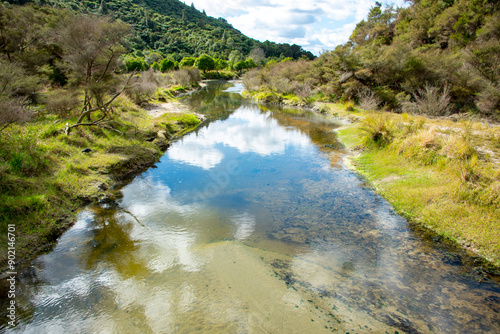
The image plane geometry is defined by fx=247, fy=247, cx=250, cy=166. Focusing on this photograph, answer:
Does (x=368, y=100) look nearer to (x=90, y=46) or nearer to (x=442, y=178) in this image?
(x=442, y=178)

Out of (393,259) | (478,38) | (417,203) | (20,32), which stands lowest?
(393,259)

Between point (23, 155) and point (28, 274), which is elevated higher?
point (23, 155)

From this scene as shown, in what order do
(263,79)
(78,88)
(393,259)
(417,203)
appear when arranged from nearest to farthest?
1. (393,259)
2. (417,203)
3. (78,88)
4. (263,79)

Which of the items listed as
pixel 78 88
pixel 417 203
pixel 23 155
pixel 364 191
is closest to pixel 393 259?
pixel 417 203

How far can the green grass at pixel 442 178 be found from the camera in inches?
281

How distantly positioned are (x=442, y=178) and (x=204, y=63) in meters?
80.2

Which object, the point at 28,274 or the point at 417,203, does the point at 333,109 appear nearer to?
the point at 417,203

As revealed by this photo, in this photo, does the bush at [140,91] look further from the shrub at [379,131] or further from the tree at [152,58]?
the tree at [152,58]

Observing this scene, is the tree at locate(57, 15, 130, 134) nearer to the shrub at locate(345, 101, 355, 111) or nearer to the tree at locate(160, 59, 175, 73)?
the shrub at locate(345, 101, 355, 111)

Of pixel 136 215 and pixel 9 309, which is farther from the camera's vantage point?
pixel 136 215

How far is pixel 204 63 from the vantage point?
7894 cm

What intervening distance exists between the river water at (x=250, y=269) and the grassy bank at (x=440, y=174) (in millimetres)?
740

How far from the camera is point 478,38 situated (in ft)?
78.2

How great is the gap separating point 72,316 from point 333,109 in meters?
29.6
